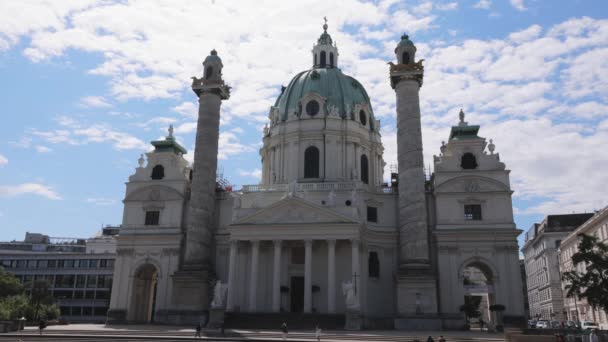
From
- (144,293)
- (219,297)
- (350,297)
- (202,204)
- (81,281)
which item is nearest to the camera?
(350,297)

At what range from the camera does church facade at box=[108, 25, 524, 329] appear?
149 ft

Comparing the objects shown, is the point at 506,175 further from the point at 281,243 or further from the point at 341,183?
the point at 281,243

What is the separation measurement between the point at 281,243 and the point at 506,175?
2113 centimetres

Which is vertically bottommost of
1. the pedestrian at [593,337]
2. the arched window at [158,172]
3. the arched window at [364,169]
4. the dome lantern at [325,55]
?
the pedestrian at [593,337]

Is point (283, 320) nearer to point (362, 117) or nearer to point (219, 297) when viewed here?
point (219, 297)

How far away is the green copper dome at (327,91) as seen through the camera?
192 ft

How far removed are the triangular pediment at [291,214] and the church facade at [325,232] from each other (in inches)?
3.6

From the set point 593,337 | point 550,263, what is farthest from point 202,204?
point 550,263

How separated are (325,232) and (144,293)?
69.8ft

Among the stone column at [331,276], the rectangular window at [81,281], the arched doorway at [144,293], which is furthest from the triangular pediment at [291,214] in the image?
the rectangular window at [81,281]

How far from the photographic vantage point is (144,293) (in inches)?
2154

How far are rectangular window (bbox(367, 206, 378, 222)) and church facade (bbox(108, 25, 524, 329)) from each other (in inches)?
3.7

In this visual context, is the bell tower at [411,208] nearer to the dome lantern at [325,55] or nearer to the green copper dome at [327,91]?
the green copper dome at [327,91]

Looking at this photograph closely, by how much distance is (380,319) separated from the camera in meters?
45.8
